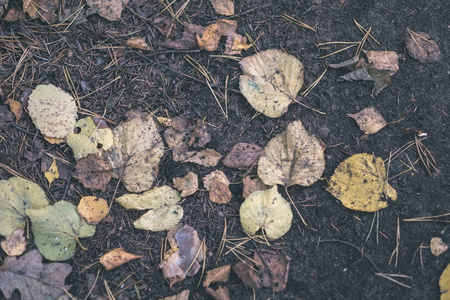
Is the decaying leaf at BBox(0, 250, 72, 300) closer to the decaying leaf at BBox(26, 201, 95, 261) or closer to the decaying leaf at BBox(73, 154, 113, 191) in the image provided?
the decaying leaf at BBox(26, 201, 95, 261)

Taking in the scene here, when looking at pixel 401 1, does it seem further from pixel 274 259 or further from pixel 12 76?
pixel 12 76

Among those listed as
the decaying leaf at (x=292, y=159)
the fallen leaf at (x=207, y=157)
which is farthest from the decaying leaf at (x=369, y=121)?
the fallen leaf at (x=207, y=157)

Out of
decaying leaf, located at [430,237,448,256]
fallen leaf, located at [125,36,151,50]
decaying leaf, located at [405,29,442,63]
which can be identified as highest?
fallen leaf, located at [125,36,151,50]

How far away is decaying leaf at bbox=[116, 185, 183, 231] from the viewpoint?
194 cm

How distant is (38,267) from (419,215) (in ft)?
6.82

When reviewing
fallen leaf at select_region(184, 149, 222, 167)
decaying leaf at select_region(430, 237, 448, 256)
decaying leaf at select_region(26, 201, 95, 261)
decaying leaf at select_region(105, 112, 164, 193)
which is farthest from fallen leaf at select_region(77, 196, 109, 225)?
decaying leaf at select_region(430, 237, 448, 256)

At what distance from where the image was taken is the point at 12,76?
202cm

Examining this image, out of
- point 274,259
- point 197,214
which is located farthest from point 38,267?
point 274,259

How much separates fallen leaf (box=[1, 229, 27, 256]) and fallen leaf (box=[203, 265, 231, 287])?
98 centimetres

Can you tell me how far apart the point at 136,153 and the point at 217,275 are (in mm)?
796

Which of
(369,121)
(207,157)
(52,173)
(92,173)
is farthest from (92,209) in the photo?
(369,121)

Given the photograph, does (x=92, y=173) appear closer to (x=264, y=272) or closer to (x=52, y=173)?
(x=52, y=173)

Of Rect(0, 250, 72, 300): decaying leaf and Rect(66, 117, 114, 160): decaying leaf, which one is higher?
Rect(66, 117, 114, 160): decaying leaf

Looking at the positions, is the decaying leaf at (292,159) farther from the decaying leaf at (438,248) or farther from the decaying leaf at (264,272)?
the decaying leaf at (438,248)
